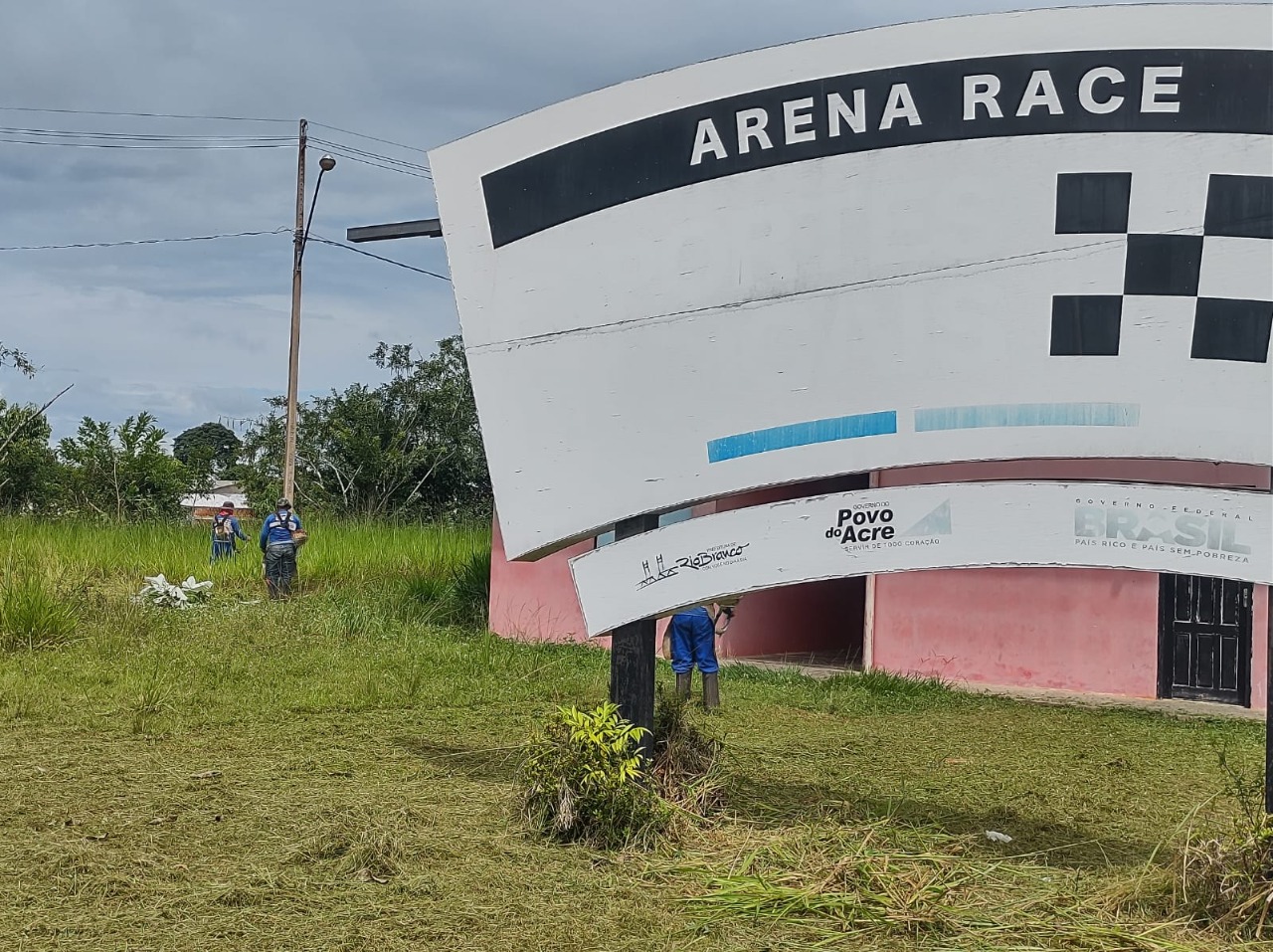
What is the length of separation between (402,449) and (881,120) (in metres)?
26.0

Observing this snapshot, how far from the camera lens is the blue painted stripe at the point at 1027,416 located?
5.05 metres

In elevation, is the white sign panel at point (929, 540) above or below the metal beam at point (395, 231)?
below

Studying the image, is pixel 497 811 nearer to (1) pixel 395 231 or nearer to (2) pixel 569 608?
(1) pixel 395 231

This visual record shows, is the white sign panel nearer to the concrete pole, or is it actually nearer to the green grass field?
the green grass field

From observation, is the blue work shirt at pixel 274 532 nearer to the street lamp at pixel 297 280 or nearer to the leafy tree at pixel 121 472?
the street lamp at pixel 297 280

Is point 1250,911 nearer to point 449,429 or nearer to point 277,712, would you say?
point 277,712

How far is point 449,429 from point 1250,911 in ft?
90.9

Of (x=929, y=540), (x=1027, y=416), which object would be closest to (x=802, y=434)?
(x=929, y=540)

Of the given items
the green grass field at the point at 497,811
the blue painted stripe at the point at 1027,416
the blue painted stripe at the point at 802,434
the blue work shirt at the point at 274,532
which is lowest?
the green grass field at the point at 497,811

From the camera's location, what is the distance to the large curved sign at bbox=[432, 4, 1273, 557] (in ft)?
16.3

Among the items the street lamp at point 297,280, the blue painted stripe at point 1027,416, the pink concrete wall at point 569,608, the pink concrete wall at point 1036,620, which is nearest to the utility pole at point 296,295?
the street lamp at point 297,280

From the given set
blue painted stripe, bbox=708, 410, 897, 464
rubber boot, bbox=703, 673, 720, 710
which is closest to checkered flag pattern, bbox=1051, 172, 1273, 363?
blue painted stripe, bbox=708, 410, 897, 464

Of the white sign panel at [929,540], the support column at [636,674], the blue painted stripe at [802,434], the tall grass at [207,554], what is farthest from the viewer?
the tall grass at [207,554]

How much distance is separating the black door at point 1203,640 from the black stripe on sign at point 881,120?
22.9 ft
